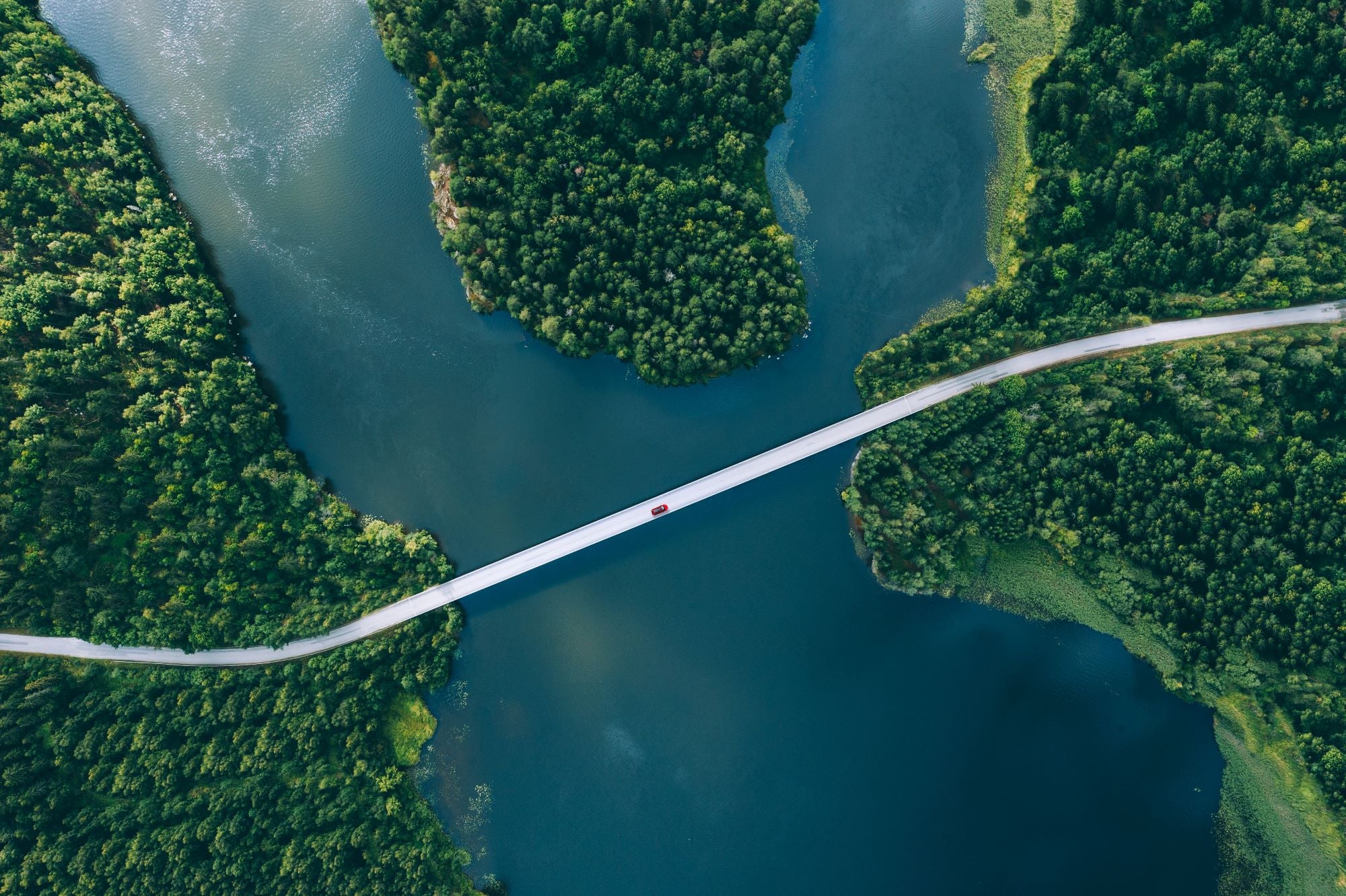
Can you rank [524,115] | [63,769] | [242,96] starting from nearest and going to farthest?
[63,769] → [524,115] → [242,96]

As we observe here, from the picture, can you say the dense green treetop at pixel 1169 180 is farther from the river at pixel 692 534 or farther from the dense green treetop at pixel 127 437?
the dense green treetop at pixel 127 437

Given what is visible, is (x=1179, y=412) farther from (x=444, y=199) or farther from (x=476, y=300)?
(x=444, y=199)

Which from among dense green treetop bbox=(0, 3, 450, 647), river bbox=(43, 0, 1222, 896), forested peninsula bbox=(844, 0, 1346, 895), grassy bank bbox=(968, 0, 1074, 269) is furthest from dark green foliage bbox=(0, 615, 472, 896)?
grassy bank bbox=(968, 0, 1074, 269)

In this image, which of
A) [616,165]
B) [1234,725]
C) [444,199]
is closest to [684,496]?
[616,165]

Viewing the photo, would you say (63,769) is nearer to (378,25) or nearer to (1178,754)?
(378,25)

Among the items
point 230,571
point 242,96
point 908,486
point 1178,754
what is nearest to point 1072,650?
point 1178,754

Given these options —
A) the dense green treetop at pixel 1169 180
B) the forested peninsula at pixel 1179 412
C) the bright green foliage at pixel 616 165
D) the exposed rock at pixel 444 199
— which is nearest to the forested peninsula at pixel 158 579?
the exposed rock at pixel 444 199

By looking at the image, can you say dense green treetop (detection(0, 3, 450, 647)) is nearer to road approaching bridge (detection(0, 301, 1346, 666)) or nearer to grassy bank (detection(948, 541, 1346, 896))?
road approaching bridge (detection(0, 301, 1346, 666))

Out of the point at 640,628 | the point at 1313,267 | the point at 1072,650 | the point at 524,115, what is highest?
the point at 524,115
